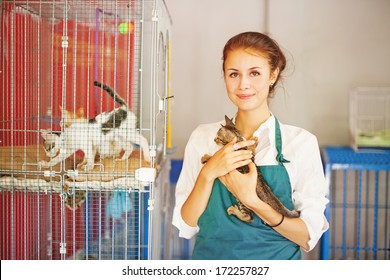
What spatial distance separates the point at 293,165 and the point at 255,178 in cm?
9

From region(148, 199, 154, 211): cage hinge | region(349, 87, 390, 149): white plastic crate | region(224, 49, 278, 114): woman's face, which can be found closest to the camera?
region(224, 49, 278, 114): woman's face

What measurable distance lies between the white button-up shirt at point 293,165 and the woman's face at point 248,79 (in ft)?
0.20

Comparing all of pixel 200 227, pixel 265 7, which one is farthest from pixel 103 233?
pixel 265 7

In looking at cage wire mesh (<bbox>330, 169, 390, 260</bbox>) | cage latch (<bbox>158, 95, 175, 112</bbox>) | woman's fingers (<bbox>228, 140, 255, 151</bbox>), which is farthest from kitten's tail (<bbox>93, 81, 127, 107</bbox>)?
cage wire mesh (<bbox>330, 169, 390, 260</bbox>)

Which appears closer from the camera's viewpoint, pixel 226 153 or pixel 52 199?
pixel 226 153

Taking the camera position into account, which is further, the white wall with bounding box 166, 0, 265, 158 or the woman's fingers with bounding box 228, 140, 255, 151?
the white wall with bounding box 166, 0, 265, 158

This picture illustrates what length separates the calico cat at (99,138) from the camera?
51.4 inches

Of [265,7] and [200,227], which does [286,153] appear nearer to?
[200,227]

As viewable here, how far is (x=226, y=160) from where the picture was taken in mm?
1106

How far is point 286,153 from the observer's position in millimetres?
1105

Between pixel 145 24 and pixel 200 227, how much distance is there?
68cm

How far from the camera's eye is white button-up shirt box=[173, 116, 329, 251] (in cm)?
109

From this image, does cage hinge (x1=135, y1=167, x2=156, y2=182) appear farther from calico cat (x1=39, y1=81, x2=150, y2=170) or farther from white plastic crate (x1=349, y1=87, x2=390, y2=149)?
white plastic crate (x1=349, y1=87, x2=390, y2=149)

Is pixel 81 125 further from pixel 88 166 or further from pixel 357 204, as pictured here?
pixel 357 204
